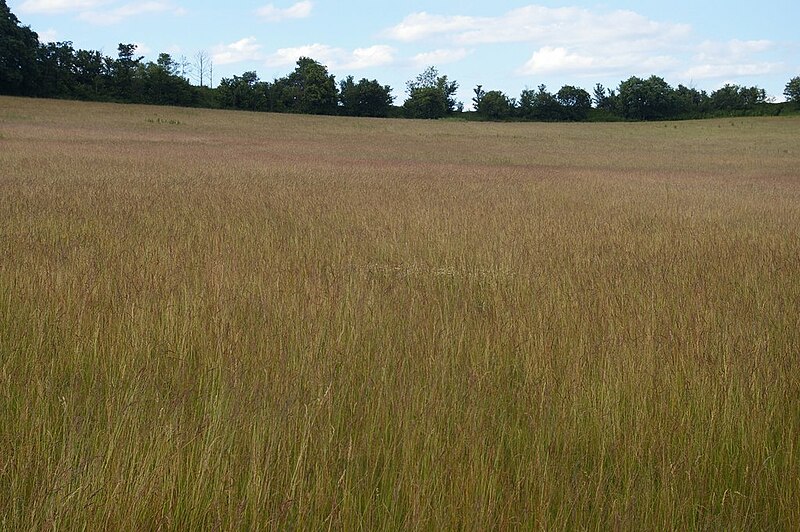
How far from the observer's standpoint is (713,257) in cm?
708

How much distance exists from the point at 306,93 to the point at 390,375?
84.2 m

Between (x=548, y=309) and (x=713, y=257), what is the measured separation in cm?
325

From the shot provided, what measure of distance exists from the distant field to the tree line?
64.5 m

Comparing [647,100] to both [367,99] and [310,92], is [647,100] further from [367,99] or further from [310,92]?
[310,92]

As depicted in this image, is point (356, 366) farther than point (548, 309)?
No

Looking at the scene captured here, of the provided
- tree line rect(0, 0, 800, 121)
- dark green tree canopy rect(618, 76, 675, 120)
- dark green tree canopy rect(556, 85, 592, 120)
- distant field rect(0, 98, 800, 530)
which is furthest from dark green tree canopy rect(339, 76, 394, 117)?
distant field rect(0, 98, 800, 530)

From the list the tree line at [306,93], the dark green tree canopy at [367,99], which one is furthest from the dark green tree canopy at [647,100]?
the dark green tree canopy at [367,99]

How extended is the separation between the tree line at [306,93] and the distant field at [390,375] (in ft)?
212

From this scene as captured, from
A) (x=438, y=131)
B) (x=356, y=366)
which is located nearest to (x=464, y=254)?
(x=356, y=366)

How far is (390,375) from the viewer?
11.2 feet

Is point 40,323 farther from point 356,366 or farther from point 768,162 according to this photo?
point 768,162

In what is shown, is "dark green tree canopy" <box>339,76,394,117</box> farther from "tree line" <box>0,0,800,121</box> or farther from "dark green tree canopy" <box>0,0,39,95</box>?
"dark green tree canopy" <box>0,0,39,95</box>

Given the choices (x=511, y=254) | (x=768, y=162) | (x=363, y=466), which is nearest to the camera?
(x=363, y=466)

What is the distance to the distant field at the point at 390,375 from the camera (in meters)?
2.30
